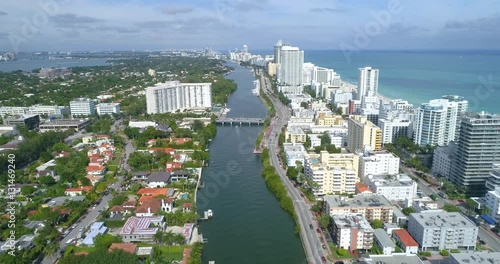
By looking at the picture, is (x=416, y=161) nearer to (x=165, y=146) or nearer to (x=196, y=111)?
(x=165, y=146)

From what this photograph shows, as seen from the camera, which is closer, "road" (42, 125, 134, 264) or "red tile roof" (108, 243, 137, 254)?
"red tile roof" (108, 243, 137, 254)

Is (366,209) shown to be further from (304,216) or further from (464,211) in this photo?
(464,211)

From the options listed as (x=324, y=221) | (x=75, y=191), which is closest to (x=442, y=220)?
(x=324, y=221)

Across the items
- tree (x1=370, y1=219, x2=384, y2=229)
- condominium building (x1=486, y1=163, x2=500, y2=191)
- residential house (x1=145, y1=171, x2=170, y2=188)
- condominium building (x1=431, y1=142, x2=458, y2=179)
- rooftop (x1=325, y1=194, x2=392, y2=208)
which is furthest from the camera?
condominium building (x1=431, y1=142, x2=458, y2=179)

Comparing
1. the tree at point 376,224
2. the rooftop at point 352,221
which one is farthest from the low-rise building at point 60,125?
the tree at point 376,224

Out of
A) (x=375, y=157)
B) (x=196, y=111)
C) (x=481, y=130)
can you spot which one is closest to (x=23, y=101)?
(x=196, y=111)

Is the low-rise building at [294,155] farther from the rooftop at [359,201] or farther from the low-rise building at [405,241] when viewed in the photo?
the low-rise building at [405,241]

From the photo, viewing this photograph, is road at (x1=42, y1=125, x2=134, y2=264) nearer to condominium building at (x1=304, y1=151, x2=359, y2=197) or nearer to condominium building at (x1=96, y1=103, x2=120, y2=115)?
condominium building at (x1=304, y1=151, x2=359, y2=197)

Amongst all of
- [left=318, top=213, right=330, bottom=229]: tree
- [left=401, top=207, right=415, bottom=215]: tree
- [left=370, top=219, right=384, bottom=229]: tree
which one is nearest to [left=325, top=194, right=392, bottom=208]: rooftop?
[left=318, top=213, right=330, bottom=229]: tree
